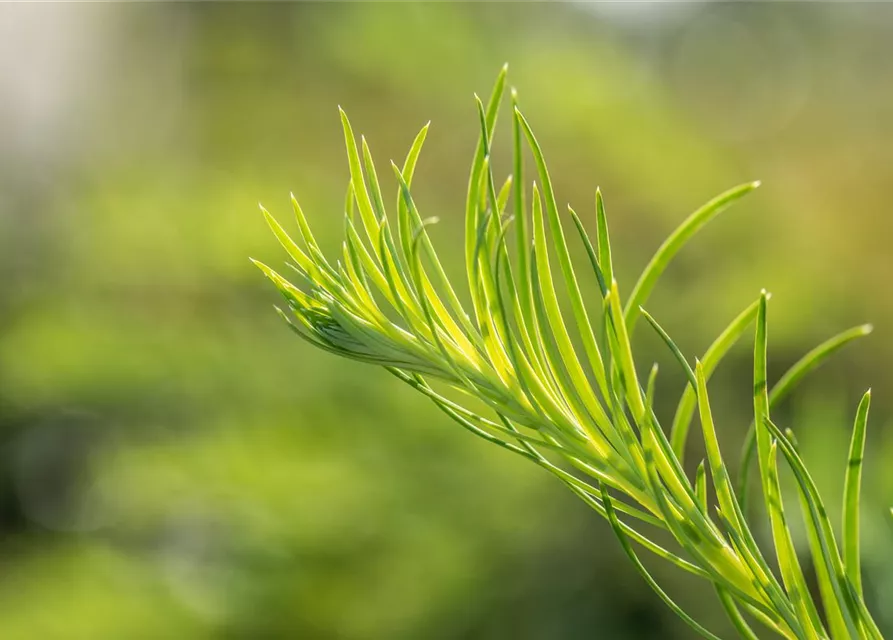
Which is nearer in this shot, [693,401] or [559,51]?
[693,401]

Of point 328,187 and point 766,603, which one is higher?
point 766,603

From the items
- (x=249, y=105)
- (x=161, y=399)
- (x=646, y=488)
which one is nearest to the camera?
(x=646, y=488)

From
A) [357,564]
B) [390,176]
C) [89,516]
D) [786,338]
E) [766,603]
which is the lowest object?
[89,516]

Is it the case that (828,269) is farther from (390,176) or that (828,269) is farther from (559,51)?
(390,176)

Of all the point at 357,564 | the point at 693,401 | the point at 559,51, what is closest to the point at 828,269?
the point at 559,51

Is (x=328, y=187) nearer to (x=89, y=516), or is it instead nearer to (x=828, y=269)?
(x=89, y=516)

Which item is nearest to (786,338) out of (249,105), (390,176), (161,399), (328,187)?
(328,187)

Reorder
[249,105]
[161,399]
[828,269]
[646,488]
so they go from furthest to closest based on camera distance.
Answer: [249,105] < [828,269] < [161,399] < [646,488]
